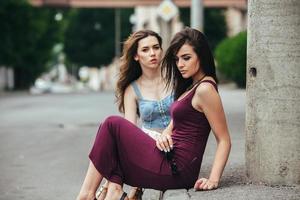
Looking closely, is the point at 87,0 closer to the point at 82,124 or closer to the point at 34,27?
the point at 34,27

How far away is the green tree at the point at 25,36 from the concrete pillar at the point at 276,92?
122 ft

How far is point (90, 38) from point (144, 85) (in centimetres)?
6764

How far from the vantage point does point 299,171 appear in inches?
182

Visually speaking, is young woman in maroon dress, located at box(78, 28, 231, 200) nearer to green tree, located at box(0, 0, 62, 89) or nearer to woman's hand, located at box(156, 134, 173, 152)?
woman's hand, located at box(156, 134, 173, 152)

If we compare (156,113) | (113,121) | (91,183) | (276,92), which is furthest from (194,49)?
(91,183)

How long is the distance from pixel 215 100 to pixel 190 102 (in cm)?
17

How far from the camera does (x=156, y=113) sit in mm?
5453

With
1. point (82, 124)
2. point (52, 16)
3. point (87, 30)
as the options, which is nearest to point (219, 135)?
point (82, 124)

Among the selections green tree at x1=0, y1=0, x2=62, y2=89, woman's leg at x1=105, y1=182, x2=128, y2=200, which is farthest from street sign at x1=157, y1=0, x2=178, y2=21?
green tree at x1=0, y1=0, x2=62, y2=89

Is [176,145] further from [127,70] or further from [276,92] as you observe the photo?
[127,70]

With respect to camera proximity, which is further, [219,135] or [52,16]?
[52,16]

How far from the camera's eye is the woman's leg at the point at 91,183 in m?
4.70

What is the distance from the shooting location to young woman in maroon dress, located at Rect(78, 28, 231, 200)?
179 inches

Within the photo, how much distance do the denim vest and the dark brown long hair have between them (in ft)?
1.87
